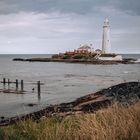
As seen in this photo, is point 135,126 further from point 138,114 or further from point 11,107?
point 11,107

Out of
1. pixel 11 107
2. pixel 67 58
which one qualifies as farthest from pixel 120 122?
pixel 67 58

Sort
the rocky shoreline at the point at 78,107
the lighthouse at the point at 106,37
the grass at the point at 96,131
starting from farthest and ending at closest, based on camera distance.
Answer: the lighthouse at the point at 106,37, the rocky shoreline at the point at 78,107, the grass at the point at 96,131

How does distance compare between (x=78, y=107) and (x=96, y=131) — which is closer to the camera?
(x=96, y=131)

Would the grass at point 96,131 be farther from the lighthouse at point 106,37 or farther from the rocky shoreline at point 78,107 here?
the lighthouse at point 106,37

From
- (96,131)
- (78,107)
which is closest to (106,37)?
(78,107)

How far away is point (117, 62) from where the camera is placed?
392 ft

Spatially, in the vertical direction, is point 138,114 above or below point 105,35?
below

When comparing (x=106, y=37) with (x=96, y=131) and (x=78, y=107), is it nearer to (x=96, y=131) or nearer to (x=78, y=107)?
(x=78, y=107)

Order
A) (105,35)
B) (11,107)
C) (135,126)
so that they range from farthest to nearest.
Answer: (105,35) → (11,107) → (135,126)

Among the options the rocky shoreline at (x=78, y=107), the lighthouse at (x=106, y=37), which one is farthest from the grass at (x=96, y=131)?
the lighthouse at (x=106, y=37)

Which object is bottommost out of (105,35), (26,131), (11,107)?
(11,107)

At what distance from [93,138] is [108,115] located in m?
2.45

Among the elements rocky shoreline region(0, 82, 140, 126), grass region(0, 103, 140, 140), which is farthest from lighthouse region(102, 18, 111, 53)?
grass region(0, 103, 140, 140)

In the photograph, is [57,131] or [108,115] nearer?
[57,131]
